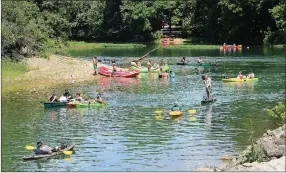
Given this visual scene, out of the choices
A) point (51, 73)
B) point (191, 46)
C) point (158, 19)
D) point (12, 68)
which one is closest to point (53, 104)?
point (51, 73)

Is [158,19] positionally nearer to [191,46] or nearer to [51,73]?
[191,46]

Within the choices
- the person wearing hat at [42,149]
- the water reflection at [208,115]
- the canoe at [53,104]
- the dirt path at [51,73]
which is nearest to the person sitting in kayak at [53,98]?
the canoe at [53,104]

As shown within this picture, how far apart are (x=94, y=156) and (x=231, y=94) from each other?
64.0 ft

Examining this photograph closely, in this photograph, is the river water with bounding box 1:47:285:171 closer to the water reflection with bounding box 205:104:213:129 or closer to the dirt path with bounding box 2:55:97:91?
the water reflection with bounding box 205:104:213:129

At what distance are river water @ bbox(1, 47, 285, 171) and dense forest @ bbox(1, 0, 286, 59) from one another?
28671 mm

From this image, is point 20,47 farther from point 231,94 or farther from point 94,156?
point 94,156

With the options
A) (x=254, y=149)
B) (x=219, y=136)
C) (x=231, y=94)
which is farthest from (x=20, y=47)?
(x=254, y=149)

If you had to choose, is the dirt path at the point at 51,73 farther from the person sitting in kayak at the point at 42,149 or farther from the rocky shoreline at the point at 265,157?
the rocky shoreline at the point at 265,157

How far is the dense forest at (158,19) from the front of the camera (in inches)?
3361

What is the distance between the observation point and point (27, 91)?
4531 centimetres

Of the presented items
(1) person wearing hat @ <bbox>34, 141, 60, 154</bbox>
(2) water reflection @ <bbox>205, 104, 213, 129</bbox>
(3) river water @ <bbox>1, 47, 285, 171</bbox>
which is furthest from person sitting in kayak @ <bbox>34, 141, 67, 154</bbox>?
(2) water reflection @ <bbox>205, 104, 213, 129</bbox>

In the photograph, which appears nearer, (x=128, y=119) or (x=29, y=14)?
(x=128, y=119)

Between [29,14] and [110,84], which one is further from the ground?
[29,14]

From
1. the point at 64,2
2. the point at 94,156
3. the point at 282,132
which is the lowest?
the point at 94,156
